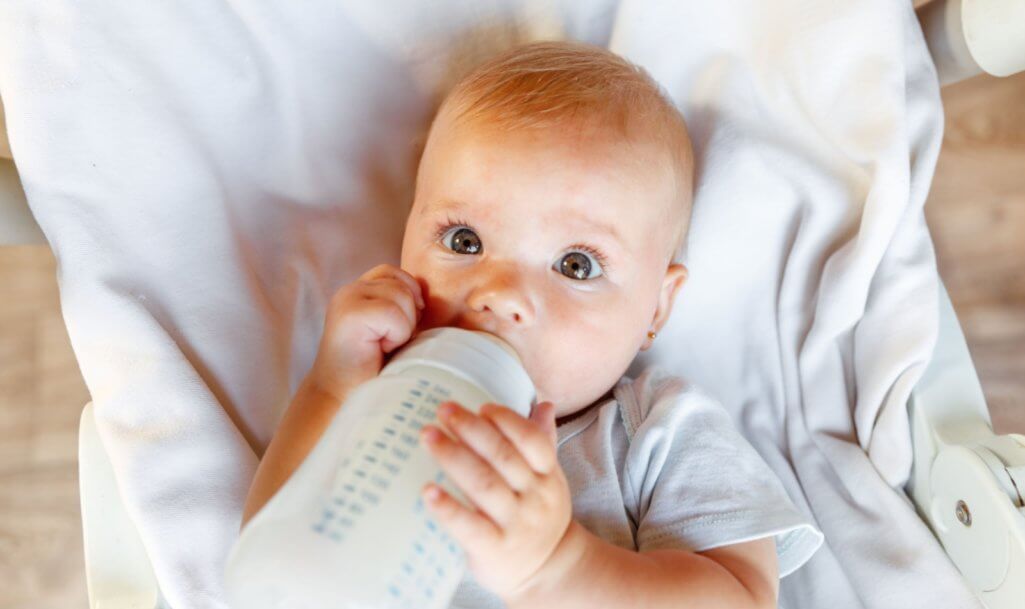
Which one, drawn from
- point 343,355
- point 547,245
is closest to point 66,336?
point 343,355

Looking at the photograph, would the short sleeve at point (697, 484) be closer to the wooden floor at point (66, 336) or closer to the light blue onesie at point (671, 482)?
the light blue onesie at point (671, 482)

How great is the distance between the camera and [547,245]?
2.52ft

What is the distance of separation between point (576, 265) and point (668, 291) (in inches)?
6.8

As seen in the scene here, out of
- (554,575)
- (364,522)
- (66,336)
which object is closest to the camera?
(364,522)

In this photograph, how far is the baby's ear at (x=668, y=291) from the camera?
92cm

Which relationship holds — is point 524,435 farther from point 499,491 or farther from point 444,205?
point 444,205

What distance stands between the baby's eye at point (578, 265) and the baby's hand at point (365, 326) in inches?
4.6

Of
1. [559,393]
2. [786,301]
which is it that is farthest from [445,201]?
[786,301]

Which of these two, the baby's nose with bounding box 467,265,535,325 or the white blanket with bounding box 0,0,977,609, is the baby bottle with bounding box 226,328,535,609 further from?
the white blanket with bounding box 0,0,977,609

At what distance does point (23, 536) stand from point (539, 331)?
0.82m

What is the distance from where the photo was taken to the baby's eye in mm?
789

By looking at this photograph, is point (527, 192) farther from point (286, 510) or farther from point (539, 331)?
point (286, 510)

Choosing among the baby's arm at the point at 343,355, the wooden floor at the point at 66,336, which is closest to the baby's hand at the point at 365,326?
the baby's arm at the point at 343,355

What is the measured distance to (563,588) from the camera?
0.65 m
